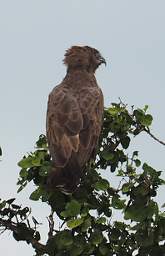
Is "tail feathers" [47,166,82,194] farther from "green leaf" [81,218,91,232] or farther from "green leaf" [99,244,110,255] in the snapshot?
"green leaf" [99,244,110,255]

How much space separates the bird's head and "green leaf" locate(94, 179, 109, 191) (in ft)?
18.8

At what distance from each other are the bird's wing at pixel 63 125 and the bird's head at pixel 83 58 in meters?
1.98

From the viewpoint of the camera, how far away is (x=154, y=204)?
857 centimetres

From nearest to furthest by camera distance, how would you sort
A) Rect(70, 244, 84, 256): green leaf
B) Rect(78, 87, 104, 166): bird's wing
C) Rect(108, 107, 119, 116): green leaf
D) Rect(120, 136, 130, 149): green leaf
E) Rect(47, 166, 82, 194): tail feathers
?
Rect(70, 244, 84, 256): green leaf
Rect(47, 166, 82, 194): tail feathers
Rect(120, 136, 130, 149): green leaf
Rect(108, 107, 119, 116): green leaf
Rect(78, 87, 104, 166): bird's wing

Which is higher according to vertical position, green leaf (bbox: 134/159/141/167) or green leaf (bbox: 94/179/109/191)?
green leaf (bbox: 134/159/141/167)

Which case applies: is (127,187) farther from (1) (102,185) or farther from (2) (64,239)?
(2) (64,239)

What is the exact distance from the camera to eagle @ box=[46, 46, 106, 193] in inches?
400

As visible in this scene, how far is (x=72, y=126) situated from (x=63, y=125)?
0.15 m

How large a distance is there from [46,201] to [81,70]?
18.2ft

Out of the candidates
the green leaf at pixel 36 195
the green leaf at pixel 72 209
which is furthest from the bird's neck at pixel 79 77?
the green leaf at pixel 72 209

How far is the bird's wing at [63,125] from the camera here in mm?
10734

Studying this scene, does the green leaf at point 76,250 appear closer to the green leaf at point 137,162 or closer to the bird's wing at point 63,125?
the green leaf at point 137,162

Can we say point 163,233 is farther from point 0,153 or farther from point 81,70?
point 81,70

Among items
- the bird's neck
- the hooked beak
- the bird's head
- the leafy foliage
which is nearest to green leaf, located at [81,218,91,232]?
the leafy foliage
